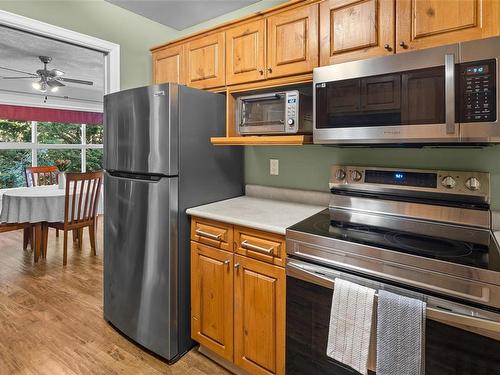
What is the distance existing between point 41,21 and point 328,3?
1.90 meters

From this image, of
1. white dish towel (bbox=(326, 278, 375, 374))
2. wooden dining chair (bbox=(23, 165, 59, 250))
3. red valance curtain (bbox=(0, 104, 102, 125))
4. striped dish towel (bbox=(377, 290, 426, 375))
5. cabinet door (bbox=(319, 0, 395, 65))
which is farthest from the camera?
red valance curtain (bbox=(0, 104, 102, 125))

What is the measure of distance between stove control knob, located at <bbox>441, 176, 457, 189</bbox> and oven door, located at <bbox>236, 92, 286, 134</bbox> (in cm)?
85

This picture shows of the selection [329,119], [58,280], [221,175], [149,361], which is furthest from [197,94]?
[58,280]

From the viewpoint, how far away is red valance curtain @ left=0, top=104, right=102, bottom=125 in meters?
5.52

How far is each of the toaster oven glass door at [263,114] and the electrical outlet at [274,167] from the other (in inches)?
15.8

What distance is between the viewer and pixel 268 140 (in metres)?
1.80

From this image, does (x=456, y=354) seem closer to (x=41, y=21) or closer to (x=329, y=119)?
(x=329, y=119)

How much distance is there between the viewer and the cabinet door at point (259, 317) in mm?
1536

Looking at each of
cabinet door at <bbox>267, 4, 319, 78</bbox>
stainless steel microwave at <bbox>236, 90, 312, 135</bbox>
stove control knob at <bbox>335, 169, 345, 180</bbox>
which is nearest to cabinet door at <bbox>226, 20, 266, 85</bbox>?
cabinet door at <bbox>267, 4, 319, 78</bbox>

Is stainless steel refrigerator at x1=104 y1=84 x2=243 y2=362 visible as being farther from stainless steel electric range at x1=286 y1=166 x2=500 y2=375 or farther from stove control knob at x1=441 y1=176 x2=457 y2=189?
stove control knob at x1=441 y1=176 x2=457 y2=189

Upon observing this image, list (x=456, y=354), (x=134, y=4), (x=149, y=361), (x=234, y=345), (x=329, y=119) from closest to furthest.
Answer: (x=456, y=354) < (x=329, y=119) < (x=234, y=345) < (x=149, y=361) < (x=134, y=4)

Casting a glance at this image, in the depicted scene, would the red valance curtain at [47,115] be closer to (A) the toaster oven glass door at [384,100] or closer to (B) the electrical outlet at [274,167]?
(B) the electrical outlet at [274,167]

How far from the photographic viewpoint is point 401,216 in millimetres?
1634

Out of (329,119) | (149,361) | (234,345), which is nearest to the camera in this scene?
(329,119)
